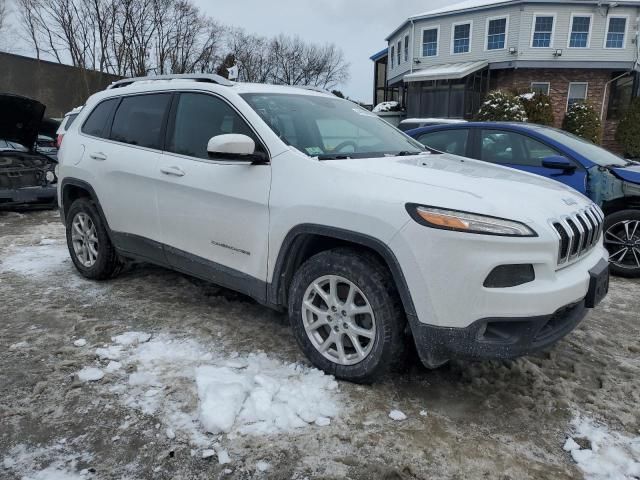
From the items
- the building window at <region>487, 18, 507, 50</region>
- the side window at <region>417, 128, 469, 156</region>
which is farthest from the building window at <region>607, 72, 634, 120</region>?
the side window at <region>417, 128, 469, 156</region>

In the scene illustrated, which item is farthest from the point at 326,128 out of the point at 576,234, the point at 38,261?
the point at 38,261

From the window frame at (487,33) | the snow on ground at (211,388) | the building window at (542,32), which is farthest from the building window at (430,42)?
the snow on ground at (211,388)

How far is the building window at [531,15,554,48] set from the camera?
80.0 feet

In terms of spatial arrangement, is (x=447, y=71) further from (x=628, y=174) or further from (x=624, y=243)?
(x=624, y=243)

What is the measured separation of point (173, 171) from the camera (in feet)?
12.0

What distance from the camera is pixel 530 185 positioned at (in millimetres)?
2924

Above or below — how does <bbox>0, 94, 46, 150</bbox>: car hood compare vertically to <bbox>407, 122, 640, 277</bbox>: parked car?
above

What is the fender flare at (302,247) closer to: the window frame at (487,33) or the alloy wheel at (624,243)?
the alloy wheel at (624,243)

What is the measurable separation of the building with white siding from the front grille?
22758mm

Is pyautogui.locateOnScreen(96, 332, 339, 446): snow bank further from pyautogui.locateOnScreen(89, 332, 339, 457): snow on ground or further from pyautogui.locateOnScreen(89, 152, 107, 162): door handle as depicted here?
pyautogui.locateOnScreen(89, 152, 107, 162): door handle

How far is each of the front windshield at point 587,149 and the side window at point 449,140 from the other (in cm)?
89

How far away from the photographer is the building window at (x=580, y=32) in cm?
2450

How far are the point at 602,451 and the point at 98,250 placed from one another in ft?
13.6

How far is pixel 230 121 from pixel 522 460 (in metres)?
2.66
